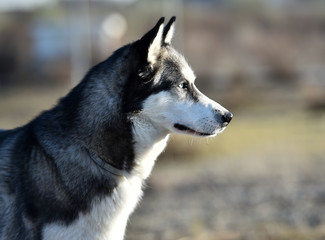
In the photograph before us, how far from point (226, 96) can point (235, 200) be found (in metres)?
13.2

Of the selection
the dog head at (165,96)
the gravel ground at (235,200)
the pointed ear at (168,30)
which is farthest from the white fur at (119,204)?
the gravel ground at (235,200)

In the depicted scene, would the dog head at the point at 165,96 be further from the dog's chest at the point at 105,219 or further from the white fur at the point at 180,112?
the dog's chest at the point at 105,219

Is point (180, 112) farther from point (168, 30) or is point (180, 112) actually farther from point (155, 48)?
point (168, 30)

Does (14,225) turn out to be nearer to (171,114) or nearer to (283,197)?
(171,114)

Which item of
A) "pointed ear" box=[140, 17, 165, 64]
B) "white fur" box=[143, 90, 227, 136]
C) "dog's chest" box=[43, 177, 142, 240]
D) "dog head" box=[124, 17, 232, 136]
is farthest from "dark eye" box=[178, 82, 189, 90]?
"dog's chest" box=[43, 177, 142, 240]

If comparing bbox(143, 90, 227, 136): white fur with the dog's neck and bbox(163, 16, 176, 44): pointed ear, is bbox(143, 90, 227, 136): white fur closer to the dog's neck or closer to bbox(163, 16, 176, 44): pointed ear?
the dog's neck

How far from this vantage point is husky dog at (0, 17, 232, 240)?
4.23 metres

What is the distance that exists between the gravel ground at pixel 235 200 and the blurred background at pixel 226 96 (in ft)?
0.05

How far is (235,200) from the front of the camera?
29.0 ft

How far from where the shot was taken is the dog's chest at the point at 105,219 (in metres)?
4.15

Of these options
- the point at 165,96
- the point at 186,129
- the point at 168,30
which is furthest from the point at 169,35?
the point at 186,129

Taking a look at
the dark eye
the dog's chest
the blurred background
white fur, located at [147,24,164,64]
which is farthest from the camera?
the blurred background

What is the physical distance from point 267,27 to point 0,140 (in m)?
32.3

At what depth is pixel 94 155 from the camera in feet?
14.6
